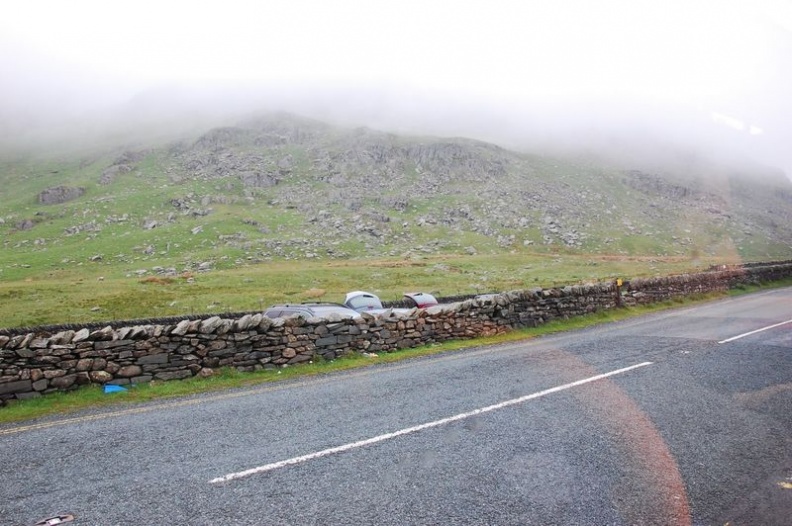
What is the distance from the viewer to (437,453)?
6523 mm

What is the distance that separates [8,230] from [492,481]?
112 m

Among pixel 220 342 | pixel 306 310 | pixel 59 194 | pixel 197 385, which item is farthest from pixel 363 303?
pixel 59 194

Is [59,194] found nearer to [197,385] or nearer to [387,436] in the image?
[197,385]

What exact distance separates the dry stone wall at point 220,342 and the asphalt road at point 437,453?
86.0 inches

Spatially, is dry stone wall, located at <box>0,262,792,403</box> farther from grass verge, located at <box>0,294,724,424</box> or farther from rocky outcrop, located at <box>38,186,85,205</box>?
rocky outcrop, located at <box>38,186,85,205</box>

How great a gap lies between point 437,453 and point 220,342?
8135 millimetres

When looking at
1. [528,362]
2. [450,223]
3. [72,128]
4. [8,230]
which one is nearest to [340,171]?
[450,223]

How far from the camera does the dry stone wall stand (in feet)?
34.6

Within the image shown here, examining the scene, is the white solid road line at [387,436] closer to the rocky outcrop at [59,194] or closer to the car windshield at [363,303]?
the car windshield at [363,303]

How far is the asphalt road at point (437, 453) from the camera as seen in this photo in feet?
16.9

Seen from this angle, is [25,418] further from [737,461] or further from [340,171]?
[340,171]

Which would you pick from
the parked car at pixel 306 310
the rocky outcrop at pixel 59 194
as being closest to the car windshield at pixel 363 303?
the parked car at pixel 306 310

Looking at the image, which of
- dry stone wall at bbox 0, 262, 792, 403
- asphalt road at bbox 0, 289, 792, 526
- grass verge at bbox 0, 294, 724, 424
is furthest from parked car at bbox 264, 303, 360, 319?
asphalt road at bbox 0, 289, 792, 526

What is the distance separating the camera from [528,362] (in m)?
12.5
